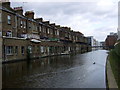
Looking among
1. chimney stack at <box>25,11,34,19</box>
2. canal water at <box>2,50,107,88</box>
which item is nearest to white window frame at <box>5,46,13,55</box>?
canal water at <box>2,50,107,88</box>

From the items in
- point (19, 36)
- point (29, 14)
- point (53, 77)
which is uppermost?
point (29, 14)

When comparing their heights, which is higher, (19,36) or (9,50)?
(19,36)

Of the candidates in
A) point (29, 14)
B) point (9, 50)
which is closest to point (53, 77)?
point (9, 50)

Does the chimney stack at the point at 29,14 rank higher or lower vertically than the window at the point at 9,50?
higher

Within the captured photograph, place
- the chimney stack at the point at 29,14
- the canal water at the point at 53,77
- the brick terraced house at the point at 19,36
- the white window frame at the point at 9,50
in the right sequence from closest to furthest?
the canal water at the point at 53,77 < the white window frame at the point at 9,50 < the brick terraced house at the point at 19,36 < the chimney stack at the point at 29,14

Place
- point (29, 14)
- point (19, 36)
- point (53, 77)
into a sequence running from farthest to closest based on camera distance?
point (29, 14) < point (19, 36) < point (53, 77)

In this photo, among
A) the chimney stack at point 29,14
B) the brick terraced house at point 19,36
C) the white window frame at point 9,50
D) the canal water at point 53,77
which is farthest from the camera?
the chimney stack at point 29,14

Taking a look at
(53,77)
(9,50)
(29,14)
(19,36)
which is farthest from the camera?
(29,14)

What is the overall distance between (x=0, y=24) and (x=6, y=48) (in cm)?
509

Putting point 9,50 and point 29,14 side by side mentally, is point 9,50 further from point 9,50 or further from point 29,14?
point 29,14

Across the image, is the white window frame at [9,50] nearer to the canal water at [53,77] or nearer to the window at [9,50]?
the window at [9,50]

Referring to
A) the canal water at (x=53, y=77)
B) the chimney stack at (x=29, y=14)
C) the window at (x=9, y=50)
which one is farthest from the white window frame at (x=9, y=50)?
the chimney stack at (x=29, y=14)

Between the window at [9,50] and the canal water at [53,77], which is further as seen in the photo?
the window at [9,50]

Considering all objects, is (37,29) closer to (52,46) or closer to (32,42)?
(52,46)
